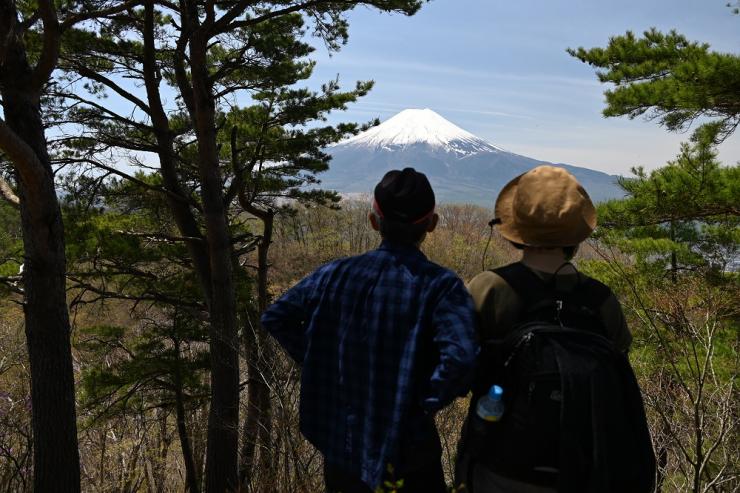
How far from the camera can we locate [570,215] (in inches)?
56.3

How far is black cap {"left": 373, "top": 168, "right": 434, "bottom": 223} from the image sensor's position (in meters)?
1.50

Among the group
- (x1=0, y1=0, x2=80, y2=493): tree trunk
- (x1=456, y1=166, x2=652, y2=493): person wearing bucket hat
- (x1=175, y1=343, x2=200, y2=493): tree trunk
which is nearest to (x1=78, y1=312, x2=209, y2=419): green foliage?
(x1=175, y1=343, x2=200, y2=493): tree trunk

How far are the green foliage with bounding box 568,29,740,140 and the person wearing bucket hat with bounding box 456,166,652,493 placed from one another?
14.2 ft

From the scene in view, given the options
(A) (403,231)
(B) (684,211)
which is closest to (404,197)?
(A) (403,231)

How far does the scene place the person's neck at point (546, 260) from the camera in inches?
57.2

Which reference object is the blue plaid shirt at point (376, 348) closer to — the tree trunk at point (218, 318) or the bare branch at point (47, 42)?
the bare branch at point (47, 42)

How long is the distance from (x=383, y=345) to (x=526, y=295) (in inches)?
16.4

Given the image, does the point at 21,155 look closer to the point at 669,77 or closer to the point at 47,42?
the point at 47,42

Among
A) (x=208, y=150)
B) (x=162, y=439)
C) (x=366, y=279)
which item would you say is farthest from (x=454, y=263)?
(x=366, y=279)

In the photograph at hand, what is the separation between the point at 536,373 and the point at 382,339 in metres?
0.42

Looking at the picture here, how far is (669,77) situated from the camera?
5.24 m

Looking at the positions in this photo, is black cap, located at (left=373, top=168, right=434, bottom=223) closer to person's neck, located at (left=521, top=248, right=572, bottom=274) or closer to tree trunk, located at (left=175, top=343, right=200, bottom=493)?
person's neck, located at (left=521, top=248, right=572, bottom=274)

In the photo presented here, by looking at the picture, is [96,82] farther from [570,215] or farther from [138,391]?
[570,215]

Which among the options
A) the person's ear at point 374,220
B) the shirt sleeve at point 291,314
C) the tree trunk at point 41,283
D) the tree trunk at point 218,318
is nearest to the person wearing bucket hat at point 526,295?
the person's ear at point 374,220
